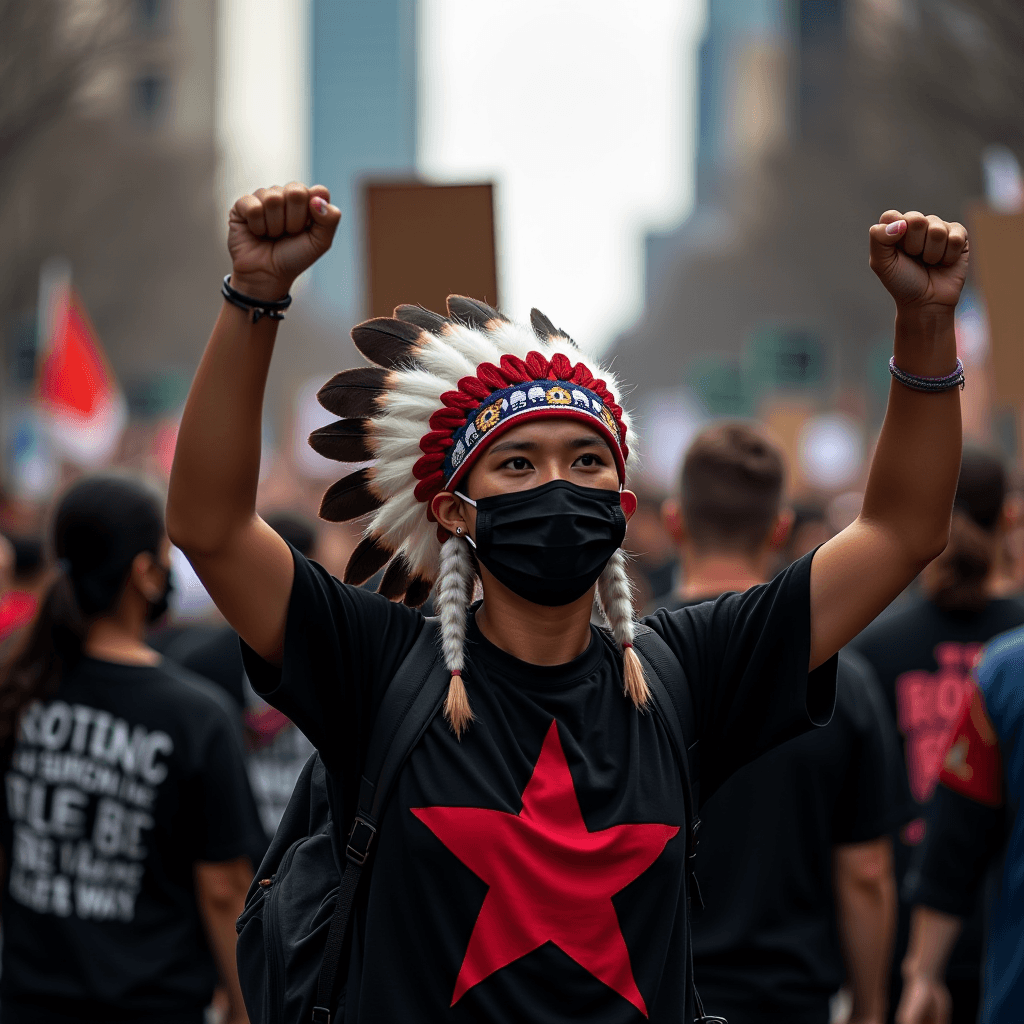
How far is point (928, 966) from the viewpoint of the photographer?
4094 millimetres

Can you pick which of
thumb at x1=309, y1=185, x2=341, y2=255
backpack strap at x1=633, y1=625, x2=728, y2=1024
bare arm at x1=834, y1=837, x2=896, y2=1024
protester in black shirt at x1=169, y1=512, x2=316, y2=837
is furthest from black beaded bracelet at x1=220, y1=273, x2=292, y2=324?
protester in black shirt at x1=169, y1=512, x2=316, y2=837

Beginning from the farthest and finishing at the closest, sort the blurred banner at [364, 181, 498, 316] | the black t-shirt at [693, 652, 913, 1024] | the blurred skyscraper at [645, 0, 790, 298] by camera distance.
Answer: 1. the blurred skyscraper at [645, 0, 790, 298]
2. the black t-shirt at [693, 652, 913, 1024]
3. the blurred banner at [364, 181, 498, 316]

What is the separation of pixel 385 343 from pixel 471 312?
0.76 feet

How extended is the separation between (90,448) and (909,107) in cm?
1823

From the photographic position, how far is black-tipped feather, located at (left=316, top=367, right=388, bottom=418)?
3.00m

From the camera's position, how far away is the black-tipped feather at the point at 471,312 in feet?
10.5

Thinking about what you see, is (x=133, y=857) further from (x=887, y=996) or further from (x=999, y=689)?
(x=887, y=996)

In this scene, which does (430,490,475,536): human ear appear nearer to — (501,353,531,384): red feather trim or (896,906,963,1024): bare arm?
(501,353,531,384): red feather trim

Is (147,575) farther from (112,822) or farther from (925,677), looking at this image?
(925,677)

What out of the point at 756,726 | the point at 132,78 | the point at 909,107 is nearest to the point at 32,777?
the point at 756,726

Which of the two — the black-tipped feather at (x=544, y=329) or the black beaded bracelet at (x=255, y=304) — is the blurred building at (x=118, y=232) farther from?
the black beaded bracelet at (x=255, y=304)

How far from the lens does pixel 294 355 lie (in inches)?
2717

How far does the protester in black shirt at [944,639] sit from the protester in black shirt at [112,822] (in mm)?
2269

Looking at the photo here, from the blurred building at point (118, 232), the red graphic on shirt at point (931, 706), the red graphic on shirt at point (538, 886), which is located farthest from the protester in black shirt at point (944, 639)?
the blurred building at point (118, 232)
